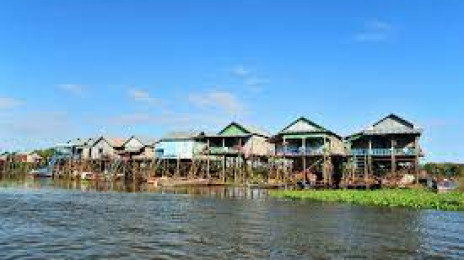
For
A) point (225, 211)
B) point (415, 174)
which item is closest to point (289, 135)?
point (415, 174)

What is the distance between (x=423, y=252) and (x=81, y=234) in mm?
10262

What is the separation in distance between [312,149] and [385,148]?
6415mm

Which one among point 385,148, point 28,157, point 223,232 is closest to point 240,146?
point 385,148

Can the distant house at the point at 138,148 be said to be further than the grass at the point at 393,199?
Yes

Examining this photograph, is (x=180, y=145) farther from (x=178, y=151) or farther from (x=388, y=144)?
(x=388, y=144)

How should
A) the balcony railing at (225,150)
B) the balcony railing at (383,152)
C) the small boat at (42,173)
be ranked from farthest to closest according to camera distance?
the small boat at (42,173) → the balcony railing at (225,150) → the balcony railing at (383,152)

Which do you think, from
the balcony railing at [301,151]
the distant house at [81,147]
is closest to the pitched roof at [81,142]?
the distant house at [81,147]

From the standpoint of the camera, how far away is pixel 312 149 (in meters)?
50.0

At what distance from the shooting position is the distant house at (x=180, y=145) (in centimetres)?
6288

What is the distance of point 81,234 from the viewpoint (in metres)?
17.3

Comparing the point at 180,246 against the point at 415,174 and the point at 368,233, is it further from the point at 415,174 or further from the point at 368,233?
the point at 415,174

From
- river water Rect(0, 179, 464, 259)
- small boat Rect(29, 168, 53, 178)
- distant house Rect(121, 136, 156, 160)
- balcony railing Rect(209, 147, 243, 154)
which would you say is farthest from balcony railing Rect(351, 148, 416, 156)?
small boat Rect(29, 168, 53, 178)

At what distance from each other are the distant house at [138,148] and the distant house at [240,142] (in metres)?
13.5

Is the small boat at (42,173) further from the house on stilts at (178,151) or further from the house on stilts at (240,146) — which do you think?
the house on stilts at (240,146)
